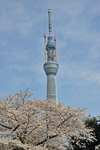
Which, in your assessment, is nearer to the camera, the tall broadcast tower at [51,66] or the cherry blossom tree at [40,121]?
the cherry blossom tree at [40,121]

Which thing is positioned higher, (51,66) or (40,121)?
(51,66)

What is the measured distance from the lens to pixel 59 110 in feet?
51.0

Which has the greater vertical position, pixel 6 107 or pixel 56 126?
pixel 6 107

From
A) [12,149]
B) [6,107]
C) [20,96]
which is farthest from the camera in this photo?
[20,96]

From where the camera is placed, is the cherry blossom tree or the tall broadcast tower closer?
the cherry blossom tree

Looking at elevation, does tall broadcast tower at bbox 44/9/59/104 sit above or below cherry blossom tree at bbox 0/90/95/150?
above

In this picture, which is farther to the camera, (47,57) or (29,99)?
(47,57)

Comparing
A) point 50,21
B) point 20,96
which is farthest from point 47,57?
point 20,96

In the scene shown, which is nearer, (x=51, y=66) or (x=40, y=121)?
(x=40, y=121)

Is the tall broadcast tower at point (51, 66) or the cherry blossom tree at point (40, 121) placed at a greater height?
the tall broadcast tower at point (51, 66)

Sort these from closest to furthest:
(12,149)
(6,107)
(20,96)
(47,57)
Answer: (6,107), (12,149), (20,96), (47,57)

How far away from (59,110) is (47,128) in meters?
1.86

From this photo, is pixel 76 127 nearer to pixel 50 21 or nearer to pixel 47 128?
pixel 47 128

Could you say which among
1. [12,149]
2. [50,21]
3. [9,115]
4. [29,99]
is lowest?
[12,149]
